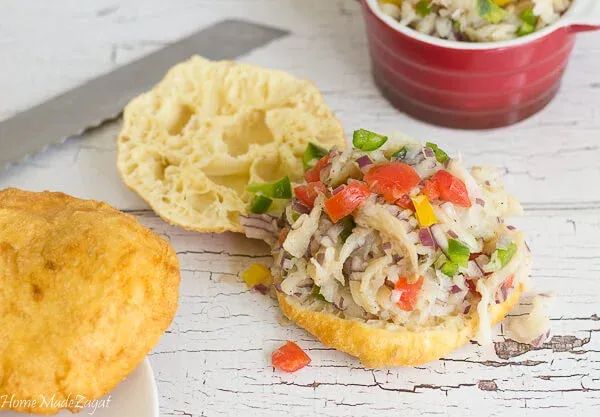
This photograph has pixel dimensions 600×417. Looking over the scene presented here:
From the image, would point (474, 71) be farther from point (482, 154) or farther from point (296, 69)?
point (296, 69)

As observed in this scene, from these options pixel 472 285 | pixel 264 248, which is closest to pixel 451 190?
pixel 472 285

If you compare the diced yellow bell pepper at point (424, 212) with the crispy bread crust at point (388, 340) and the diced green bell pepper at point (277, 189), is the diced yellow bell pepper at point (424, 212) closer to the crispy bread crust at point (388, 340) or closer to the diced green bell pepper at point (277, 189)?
the crispy bread crust at point (388, 340)

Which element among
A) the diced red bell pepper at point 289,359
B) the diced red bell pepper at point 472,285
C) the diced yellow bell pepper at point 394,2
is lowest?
the diced red bell pepper at point 289,359

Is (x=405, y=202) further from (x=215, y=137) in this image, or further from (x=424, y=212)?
(x=215, y=137)

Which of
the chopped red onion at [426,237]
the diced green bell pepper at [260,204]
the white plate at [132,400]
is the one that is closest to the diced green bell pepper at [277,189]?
the diced green bell pepper at [260,204]

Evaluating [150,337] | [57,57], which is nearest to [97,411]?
[150,337]

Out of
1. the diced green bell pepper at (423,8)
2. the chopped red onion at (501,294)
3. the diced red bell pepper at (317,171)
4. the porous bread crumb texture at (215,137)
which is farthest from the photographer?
the diced green bell pepper at (423,8)
